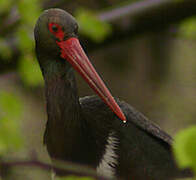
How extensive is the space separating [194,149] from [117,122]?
1.80 metres

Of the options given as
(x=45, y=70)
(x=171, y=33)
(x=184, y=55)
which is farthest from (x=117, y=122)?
(x=184, y=55)

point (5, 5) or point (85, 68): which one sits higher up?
point (85, 68)

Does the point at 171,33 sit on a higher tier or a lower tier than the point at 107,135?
lower

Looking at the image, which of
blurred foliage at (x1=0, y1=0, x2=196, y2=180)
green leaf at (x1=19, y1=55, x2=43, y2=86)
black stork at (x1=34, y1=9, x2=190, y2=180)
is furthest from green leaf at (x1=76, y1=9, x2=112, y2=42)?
black stork at (x1=34, y1=9, x2=190, y2=180)

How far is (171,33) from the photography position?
23.5ft

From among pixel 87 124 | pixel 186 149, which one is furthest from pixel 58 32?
pixel 186 149

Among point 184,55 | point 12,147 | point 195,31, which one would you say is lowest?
point 184,55

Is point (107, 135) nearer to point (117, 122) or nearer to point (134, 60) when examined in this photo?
point (117, 122)

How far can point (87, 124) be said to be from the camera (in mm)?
2791

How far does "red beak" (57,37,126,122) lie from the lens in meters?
2.44

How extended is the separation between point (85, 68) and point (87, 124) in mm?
442

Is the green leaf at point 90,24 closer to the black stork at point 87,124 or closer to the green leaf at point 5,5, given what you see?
the green leaf at point 5,5

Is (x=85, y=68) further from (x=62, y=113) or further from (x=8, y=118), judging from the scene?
(x=8, y=118)

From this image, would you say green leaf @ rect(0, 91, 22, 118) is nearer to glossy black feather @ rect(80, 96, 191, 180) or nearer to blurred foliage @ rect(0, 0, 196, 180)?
blurred foliage @ rect(0, 0, 196, 180)
